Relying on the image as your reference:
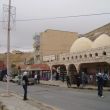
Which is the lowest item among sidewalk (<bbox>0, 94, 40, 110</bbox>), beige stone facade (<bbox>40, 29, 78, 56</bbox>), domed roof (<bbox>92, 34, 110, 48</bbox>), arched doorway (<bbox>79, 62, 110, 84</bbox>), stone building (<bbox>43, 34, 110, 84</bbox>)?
sidewalk (<bbox>0, 94, 40, 110</bbox>)

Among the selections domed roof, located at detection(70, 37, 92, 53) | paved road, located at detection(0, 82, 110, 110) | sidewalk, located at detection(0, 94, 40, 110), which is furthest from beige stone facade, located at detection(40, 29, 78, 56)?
sidewalk, located at detection(0, 94, 40, 110)

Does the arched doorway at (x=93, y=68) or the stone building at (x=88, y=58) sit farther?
the arched doorway at (x=93, y=68)

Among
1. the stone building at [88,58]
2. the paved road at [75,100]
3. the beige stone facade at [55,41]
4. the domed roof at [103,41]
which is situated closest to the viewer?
the paved road at [75,100]

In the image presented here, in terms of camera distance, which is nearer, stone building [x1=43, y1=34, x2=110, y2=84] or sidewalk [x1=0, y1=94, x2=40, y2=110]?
sidewalk [x1=0, y1=94, x2=40, y2=110]

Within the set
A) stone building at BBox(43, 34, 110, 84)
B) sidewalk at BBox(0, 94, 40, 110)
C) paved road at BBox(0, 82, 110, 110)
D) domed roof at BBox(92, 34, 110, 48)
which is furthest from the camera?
domed roof at BBox(92, 34, 110, 48)

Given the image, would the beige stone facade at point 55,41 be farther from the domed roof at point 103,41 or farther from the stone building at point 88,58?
the domed roof at point 103,41

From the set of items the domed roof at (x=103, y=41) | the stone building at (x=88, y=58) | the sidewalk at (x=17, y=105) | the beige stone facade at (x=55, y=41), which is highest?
the beige stone facade at (x=55, y=41)

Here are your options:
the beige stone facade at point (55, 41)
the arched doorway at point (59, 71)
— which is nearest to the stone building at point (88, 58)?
the arched doorway at point (59, 71)

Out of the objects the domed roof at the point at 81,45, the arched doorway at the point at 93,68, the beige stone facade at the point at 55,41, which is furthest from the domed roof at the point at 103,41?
the beige stone facade at the point at 55,41

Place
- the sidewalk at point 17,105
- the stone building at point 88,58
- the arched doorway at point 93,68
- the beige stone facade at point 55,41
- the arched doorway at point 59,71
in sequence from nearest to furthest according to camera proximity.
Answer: the sidewalk at point 17,105 < the stone building at point 88,58 < the arched doorway at point 93,68 < the arched doorway at point 59,71 < the beige stone facade at point 55,41

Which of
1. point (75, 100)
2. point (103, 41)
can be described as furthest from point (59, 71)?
point (75, 100)

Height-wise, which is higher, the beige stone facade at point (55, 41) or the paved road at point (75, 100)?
the beige stone facade at point (55, 41)

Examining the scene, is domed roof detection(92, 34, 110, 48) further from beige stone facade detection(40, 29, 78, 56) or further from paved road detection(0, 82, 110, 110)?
paved road detection(0, 82, 110, 110)

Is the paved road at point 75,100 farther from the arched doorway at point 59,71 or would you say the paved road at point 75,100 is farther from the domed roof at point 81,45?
the arched doorway at point 59,71
